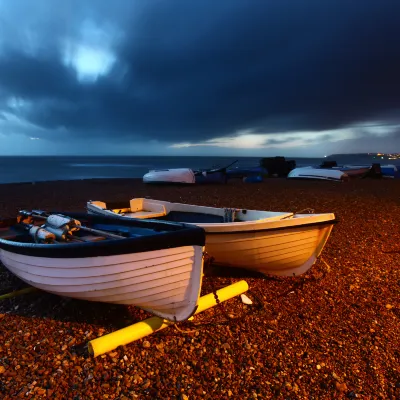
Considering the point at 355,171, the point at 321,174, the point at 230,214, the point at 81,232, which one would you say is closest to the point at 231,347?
the point at 230,214

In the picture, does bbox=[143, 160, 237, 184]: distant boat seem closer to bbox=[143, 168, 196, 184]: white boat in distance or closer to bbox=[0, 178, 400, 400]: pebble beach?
bbox=[143, 168, 196, 184]: white boat in distance

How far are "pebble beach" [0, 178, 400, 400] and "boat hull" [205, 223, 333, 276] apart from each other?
395 millimetres

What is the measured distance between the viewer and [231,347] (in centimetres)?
419

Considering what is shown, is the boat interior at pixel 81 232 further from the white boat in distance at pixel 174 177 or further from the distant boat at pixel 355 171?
the distant boat at pixel 355 171

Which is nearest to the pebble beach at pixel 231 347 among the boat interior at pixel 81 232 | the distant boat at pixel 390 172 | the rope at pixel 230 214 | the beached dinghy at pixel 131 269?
the beached dinghy at pixel 131 269

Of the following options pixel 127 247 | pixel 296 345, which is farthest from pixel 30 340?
pixel 296 345

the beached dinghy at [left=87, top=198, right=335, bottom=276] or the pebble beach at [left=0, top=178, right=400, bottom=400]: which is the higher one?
the beached dinghy at [left=87, top=198, right=335, bottom=276]

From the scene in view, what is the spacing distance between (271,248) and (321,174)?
2676 cm

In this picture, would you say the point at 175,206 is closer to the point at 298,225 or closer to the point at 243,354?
the point at 298,225

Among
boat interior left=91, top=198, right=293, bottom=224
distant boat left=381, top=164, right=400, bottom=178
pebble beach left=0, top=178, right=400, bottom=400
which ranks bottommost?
distant boat left=381, top=164, right=400, bottom=178

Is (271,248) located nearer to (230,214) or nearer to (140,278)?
(230,214)

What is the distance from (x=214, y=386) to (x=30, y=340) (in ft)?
8.44

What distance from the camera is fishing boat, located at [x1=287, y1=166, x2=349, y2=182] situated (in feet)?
95.1

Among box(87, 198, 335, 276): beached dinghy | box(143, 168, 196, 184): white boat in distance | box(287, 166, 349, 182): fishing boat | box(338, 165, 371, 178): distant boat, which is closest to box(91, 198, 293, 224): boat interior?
box(87, 198, 335, 276): beached dinghy
